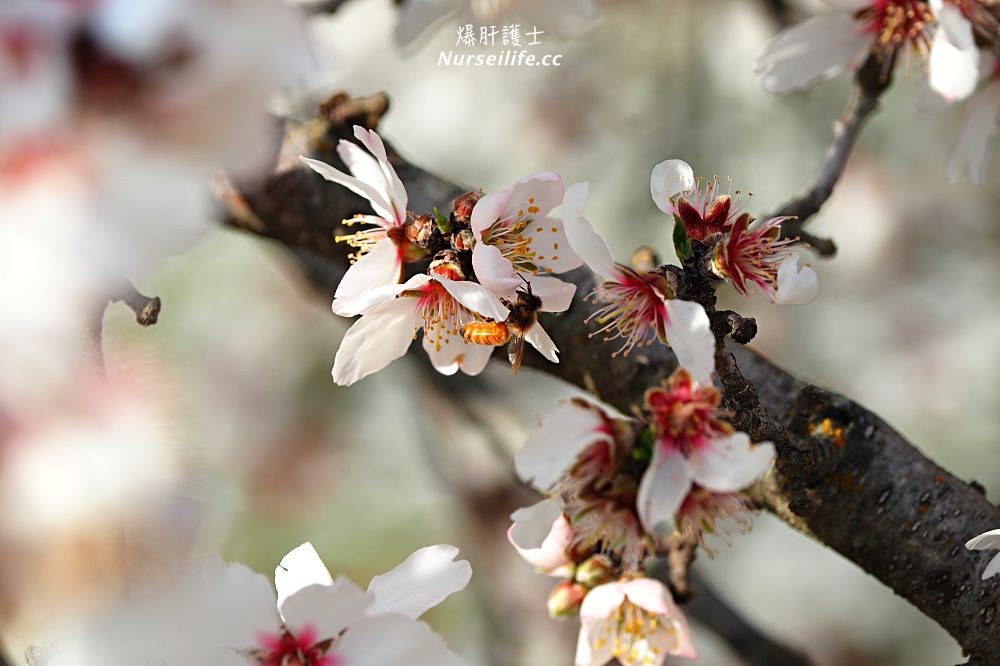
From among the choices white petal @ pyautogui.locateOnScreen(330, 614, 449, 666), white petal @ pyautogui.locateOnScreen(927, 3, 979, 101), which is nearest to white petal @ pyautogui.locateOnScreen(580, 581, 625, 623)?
white petal @ pyautogui.locateOnScreen(330, 614, 449, 666)

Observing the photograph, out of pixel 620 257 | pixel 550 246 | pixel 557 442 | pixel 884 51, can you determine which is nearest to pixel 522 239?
pixel 550 246

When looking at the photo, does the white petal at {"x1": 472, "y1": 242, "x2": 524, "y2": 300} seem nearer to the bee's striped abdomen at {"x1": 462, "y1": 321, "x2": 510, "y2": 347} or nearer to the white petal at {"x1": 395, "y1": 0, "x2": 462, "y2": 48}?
the bee's striped abdomen at {"x1": 462, "y1": 321, "x2": 510, "y2": 347}

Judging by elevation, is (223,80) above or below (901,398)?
above

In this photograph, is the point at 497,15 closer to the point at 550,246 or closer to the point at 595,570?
the point at 550,246

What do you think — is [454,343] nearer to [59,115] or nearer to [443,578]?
[443,578]

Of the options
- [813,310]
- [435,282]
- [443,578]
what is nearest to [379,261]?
[435,282]

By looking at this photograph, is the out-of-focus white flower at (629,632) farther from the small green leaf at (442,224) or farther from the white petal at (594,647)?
the small green leaf at (442,224)

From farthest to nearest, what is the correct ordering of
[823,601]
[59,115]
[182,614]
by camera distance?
[823,601] → [182,614] → [59,115]
